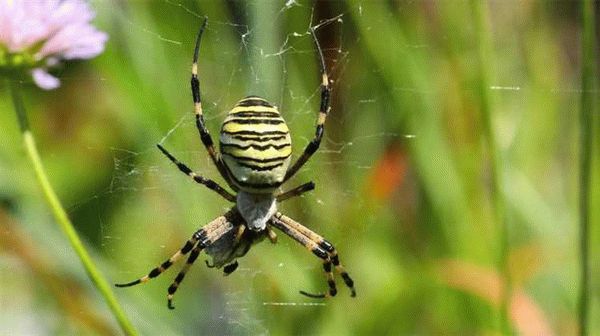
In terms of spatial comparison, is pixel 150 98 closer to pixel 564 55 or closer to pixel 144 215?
pixel 144 215

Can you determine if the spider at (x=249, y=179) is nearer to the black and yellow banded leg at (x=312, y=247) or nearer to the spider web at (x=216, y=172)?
the black and yellow banded leg at (x=312, y=247)

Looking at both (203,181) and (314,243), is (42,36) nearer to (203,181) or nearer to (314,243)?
(203,181)

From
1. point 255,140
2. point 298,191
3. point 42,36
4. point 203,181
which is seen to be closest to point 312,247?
point 298,191

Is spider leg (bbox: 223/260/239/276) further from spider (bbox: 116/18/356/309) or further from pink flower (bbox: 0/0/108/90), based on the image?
pink flower (bbox: 0/0/108/90)

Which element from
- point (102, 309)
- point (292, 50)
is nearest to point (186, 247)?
point (102, 309)

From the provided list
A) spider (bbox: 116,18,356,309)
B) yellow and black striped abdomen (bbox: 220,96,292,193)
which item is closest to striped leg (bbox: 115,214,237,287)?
spider (bbox: 116,18,356,309)

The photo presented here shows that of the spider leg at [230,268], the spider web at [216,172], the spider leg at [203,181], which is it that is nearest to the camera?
the spider leg at [203,181]

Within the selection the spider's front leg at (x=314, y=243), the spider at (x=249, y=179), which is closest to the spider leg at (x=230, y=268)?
the spider at (x=249, y=179)
